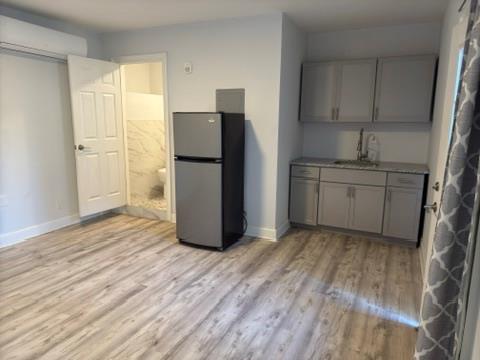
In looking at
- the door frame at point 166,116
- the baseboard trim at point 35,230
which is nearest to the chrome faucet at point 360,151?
the door frame at point 166,116

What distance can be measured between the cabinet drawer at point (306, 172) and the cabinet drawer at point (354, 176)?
80 millimetres

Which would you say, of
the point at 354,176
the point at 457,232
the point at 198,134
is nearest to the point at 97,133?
the point at 198,134

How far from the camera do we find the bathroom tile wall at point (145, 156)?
16.6 ft

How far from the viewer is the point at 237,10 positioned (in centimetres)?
334

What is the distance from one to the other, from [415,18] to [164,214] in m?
3.80

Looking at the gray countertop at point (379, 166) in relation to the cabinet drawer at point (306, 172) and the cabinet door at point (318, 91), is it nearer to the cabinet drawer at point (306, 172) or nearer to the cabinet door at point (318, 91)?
the cabinet drawer at point (306, 172)

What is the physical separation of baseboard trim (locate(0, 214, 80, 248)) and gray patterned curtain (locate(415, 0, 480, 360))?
3.88m

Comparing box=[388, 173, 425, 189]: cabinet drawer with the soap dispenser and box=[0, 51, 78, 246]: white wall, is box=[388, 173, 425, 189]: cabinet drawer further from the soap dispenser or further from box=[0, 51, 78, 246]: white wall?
box=[0, 51, 78, 246]: white wall

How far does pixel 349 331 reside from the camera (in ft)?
7.28

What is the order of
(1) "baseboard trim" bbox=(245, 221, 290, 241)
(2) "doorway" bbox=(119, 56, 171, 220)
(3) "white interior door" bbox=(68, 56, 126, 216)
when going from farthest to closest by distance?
(2) "doorway" bbox=(119, 56, 171, 220) < (3) "white interior door" bbox=(68, 56, 126, 216) < (1) "baseboard trim" bbox=(245, 221, 290, 241)

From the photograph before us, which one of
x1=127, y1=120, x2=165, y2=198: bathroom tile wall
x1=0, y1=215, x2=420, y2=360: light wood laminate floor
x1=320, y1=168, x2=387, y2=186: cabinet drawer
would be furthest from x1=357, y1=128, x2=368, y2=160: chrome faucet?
x1=127, y1=120, x2=165, y2=198: bathroom tile wall

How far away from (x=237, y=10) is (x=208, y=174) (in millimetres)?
1687

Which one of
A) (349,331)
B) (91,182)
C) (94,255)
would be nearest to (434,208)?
(349,331)

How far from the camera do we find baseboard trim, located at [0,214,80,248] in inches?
139
